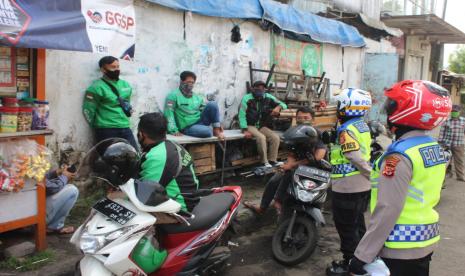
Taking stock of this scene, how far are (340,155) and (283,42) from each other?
18.1 ft

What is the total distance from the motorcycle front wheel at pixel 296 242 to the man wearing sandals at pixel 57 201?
7.04 feet

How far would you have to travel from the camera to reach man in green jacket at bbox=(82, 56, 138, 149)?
511 centimetres

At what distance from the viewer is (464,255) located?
4.79 m

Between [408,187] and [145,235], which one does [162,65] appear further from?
[408,187]

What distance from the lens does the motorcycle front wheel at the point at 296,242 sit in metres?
4.14

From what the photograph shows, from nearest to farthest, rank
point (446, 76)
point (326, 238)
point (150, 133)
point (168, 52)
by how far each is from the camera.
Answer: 1. point (150, 133)
2. point (326, 238)
3. point (168, 52)
4. point (446, 76)

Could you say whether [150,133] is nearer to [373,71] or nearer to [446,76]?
[373,71]

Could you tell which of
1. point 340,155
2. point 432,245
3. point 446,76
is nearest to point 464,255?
point 340,155

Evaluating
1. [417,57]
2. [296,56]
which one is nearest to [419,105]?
[296,56]

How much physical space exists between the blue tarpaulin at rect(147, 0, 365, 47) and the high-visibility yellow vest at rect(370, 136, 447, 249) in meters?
4.60

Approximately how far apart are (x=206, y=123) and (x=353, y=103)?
312 cm

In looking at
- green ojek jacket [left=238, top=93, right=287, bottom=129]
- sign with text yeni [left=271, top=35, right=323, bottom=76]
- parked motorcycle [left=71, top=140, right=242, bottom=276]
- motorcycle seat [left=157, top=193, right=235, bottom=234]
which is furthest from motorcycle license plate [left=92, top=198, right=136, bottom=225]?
sign with text yeni [left=271, top=35, right=323, bottom=76]

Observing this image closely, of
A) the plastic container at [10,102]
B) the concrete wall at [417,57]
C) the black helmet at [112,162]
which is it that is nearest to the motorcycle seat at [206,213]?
the black helmet at [112,162]

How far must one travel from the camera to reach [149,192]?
8.73 feet
